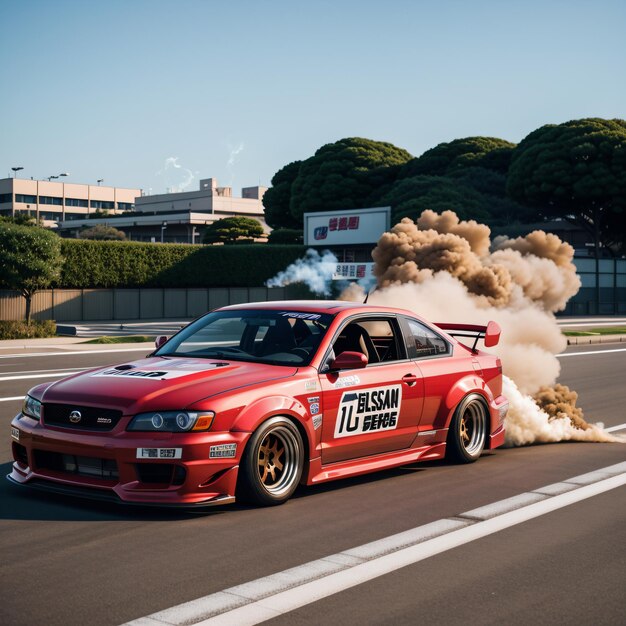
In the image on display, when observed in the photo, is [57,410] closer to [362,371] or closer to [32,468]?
[32,468]

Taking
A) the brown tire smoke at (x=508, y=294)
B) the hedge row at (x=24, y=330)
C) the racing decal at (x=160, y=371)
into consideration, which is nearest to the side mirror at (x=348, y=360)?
the racing decal at (x=160, y=371)

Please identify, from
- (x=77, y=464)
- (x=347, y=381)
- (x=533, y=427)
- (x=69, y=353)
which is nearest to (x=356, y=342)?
(x=347, y=381)

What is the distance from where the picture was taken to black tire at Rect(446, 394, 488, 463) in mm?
8820

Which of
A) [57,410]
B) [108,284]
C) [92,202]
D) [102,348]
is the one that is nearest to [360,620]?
[57,410]

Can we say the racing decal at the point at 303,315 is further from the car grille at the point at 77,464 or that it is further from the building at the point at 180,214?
the building at the point at 180,214

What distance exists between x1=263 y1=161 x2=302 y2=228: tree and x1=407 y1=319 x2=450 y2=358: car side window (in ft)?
263

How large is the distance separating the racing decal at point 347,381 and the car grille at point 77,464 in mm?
1959

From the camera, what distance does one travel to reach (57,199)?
477 feet

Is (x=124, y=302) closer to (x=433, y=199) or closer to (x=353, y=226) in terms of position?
(x=353, y=226)

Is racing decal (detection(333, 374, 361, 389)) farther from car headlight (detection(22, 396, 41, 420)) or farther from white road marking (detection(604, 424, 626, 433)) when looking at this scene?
white road marking (detection(604, 424, 626, 433))

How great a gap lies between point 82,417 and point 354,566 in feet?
7.81

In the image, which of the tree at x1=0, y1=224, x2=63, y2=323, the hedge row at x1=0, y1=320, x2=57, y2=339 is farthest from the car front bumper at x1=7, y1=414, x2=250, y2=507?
the tree at x1=0, y1=224, x2=63, y2=323

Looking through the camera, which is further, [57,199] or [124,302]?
[57,199]

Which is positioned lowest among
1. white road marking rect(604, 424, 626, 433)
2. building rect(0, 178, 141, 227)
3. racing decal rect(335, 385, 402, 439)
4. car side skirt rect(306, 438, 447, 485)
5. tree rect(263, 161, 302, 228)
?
white road marking rect(604, 424, 626, 433)
